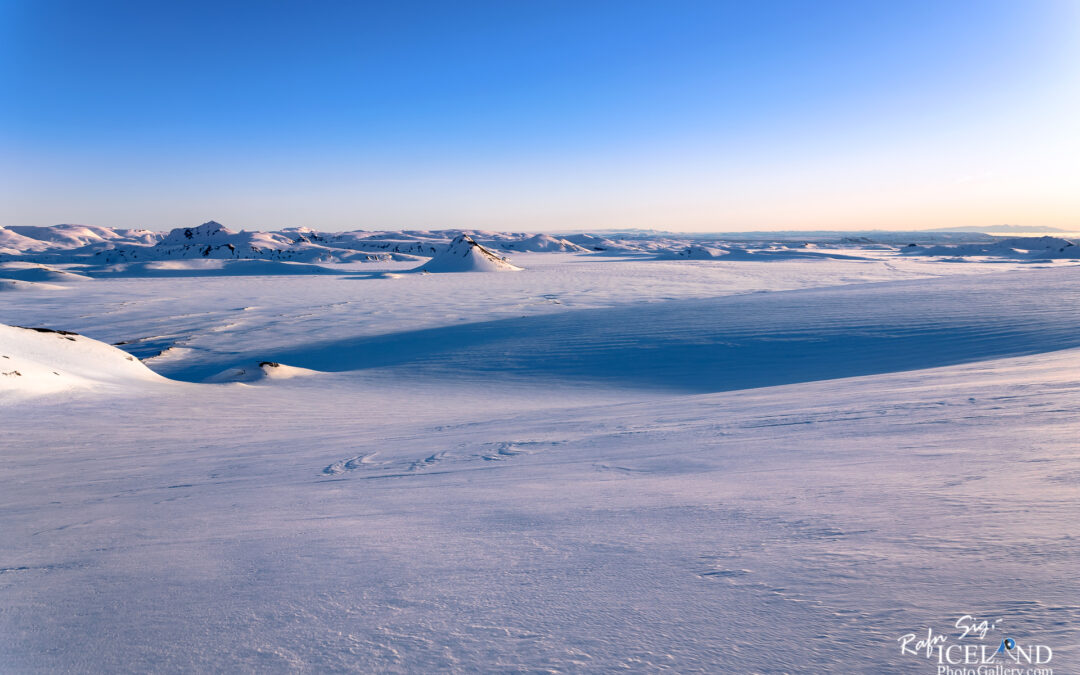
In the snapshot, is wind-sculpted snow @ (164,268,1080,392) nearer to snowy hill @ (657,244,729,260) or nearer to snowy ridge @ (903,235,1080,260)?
snowy ridge @ (903,235,1080,260)

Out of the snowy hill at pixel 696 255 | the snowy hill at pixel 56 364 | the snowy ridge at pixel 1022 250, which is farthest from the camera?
the snowy hill at pixel 696 255

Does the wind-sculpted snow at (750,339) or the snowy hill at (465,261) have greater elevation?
the snowy hill at (465,261)

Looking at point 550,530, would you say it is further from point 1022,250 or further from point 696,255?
point 1022,250

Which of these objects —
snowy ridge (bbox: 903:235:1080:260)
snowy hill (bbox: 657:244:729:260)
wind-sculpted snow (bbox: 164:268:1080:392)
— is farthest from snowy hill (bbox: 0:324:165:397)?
snowy ridge (bbox: 903:235:1080:260)

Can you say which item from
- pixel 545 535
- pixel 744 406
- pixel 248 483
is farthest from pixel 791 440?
pixel 248 483

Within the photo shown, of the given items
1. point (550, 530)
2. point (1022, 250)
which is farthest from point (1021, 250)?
point (550, 530)

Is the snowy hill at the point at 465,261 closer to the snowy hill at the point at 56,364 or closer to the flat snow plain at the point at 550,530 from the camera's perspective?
the snowy hill at the point at 56,364

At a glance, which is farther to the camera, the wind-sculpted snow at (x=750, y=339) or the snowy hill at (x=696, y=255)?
Answer: the snowy hill at (x=696, y=255)

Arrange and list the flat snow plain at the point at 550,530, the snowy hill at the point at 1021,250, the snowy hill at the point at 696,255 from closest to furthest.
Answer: the flat snow plain at the point at 550,530, the snowy hill at the point at 1021,250, the snowy hill at the point at 696,255

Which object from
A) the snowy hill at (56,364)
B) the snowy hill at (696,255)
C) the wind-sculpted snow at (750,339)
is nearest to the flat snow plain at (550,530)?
the snowy hill at (56,364)
